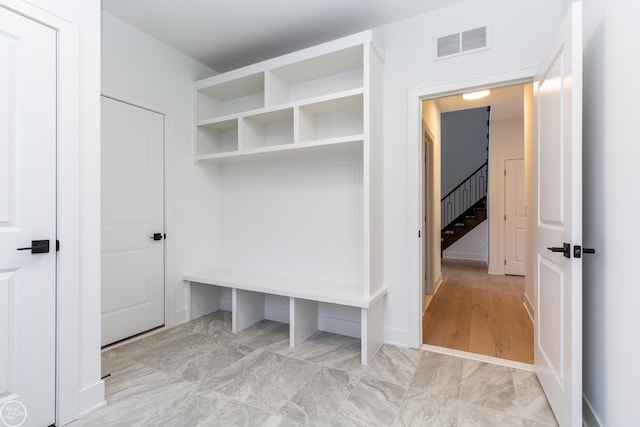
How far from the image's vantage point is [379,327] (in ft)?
8.33

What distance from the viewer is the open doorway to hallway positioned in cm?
280

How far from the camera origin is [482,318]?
3230mm

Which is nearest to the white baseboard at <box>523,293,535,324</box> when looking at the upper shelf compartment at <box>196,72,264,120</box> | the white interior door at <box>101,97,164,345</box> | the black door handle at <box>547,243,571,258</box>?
the black door handle at <box>547,243,571,258</box>

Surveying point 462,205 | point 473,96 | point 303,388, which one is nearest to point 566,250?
point 303,388

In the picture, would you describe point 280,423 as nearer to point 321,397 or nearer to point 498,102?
point 321,397

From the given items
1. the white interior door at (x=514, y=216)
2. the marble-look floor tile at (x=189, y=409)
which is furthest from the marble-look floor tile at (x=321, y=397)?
the white interior door at (x=514, y=216)

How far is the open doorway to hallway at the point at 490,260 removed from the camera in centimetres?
280

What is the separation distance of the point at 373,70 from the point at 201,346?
2.68 m

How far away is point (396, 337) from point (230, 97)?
3035 mm

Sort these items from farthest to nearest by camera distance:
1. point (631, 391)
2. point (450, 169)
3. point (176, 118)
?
point (450, 169) → point (176, 118) → point (631, 391)

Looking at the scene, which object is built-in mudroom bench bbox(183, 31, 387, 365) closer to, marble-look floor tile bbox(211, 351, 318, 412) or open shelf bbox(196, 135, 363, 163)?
open shelf bbox(196, 135, 363, 163)

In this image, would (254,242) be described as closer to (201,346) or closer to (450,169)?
(201,346)

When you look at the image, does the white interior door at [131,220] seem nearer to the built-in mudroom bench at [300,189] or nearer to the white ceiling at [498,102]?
the built-in mudroom bench at [300,189]

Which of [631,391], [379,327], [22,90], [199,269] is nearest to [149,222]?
[199,269]
